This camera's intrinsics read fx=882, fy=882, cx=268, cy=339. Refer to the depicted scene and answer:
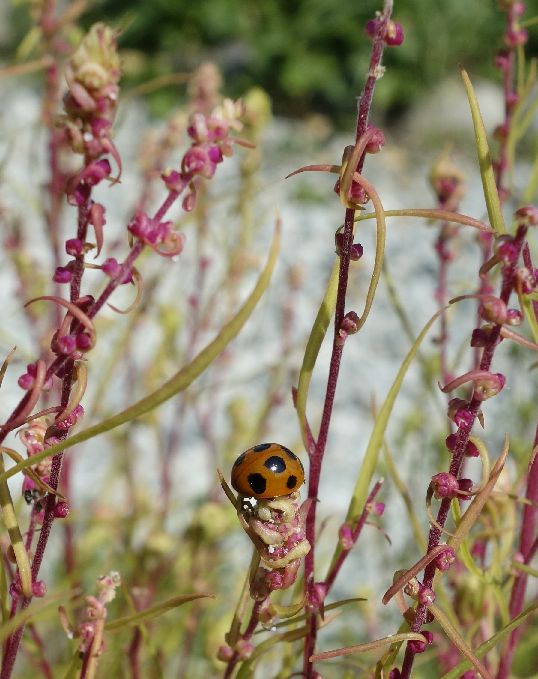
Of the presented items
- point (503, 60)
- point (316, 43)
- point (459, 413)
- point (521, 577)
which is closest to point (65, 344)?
point (459, 413)

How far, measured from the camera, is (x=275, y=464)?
1.03 feet

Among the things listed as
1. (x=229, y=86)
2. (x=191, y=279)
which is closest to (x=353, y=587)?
(x=191, y=279)

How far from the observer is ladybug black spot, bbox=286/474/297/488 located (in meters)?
0.30

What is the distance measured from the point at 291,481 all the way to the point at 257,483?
0.04ft

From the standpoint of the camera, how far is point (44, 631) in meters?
0.95

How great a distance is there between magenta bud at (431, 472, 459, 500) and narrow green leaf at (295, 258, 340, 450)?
0.05 metres

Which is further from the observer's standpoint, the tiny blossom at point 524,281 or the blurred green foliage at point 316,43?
the blurred green foliage at point 316,43

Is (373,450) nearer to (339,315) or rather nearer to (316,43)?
(339,315)

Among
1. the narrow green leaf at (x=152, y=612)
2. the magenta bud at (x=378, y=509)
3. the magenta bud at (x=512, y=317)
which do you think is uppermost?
the magenta bud at (x=378, y=509)

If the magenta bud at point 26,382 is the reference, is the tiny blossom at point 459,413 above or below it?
below

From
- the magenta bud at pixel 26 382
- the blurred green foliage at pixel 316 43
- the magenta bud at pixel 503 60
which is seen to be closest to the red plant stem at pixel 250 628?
the magenta bud at pixel 26 382

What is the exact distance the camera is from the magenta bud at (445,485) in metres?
0.27

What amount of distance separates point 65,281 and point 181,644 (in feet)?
2.45

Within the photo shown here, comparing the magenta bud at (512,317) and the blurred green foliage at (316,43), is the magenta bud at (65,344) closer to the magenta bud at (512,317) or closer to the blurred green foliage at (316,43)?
the magenta bud at (512,317)
